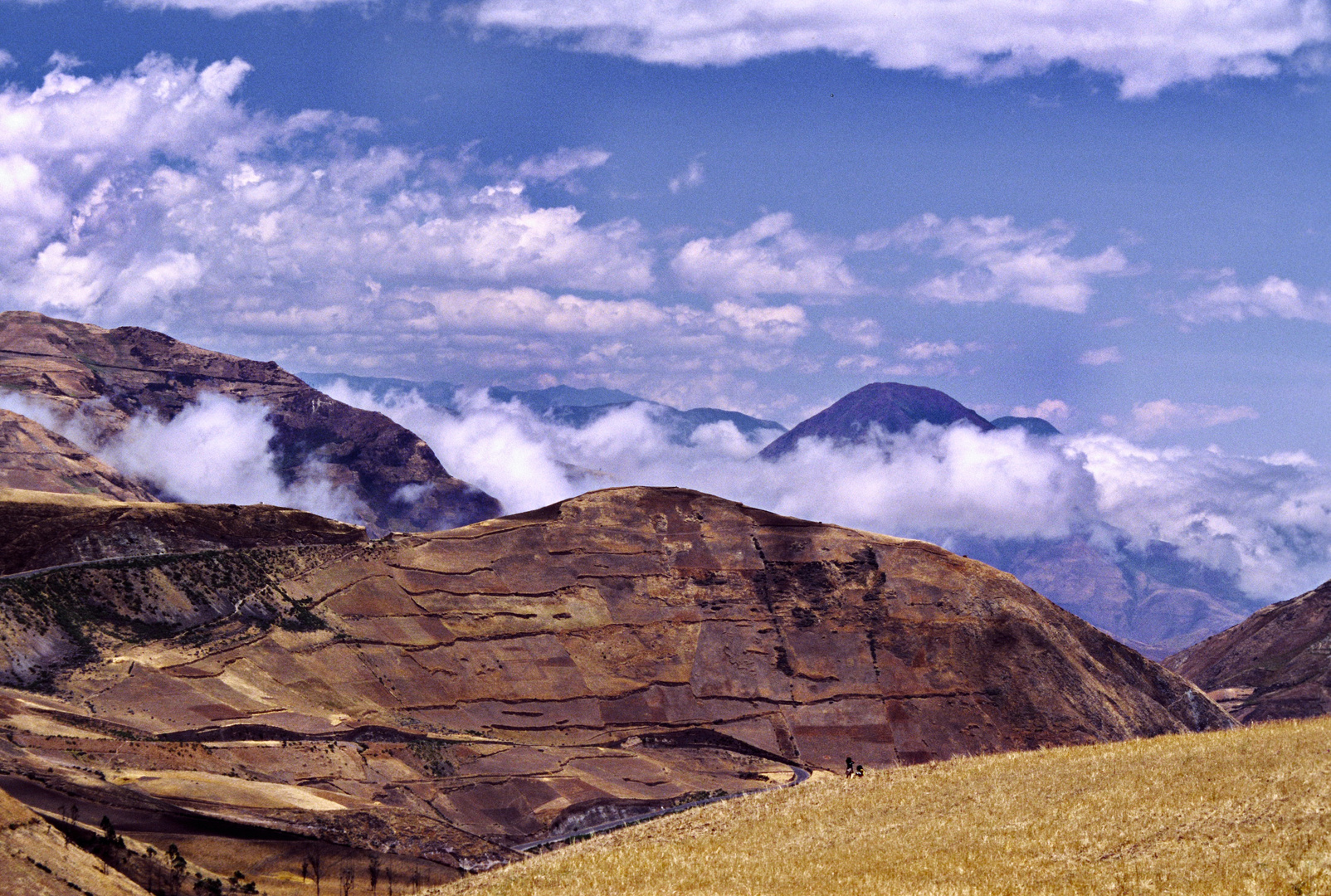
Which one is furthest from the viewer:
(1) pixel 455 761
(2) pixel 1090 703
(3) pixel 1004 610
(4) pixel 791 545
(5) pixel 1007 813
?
(4) pixel 791 545

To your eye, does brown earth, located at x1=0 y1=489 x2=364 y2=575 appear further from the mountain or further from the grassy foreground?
the grassy foreground

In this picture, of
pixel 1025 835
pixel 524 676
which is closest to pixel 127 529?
pixel 524 676

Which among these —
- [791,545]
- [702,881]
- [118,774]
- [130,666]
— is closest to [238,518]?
[130,666]

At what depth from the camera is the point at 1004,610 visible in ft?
458

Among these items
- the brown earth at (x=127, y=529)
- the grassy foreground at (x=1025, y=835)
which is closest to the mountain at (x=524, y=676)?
the brown earth at (x=127, y=529)

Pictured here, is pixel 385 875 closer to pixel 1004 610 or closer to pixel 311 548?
pixel 311 548

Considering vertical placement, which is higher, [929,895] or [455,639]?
Result: [455,639]

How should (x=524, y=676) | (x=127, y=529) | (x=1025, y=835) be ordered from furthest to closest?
(x=127, y=529)
(x=524, y=676)
(x=1025, y=835)

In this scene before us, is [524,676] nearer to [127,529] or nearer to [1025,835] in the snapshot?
[127,529]

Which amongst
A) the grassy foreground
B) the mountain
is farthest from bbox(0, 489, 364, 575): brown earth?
the grassy foreground

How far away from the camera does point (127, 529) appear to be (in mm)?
Result: 145625

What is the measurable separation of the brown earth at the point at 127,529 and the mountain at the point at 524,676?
21.9 metres

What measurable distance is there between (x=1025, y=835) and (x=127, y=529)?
133 meters

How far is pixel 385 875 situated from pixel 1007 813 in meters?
43.4
